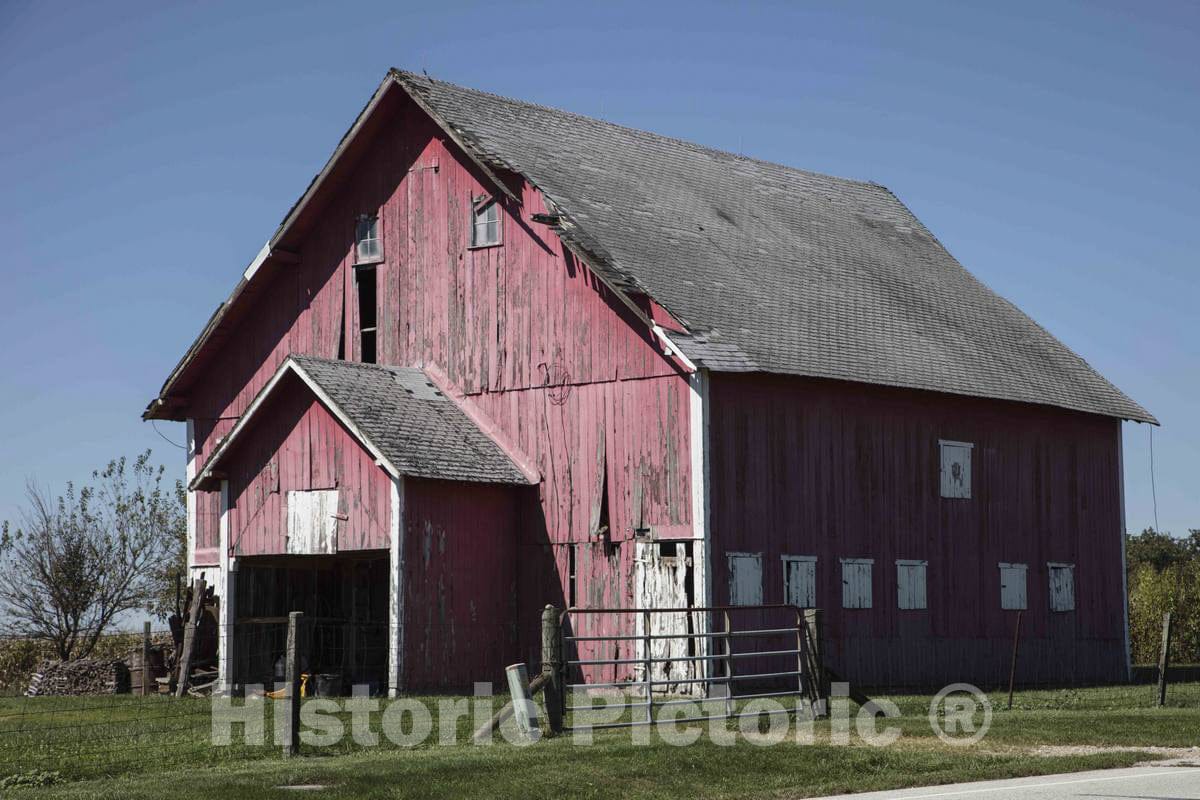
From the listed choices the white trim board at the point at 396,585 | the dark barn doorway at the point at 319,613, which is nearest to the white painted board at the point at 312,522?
the dark barn doorway at the point at 319,613

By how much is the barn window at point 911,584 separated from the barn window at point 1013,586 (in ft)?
8.25

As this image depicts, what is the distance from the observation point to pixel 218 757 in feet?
62.6

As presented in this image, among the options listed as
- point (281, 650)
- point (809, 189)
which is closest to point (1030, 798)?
point (281, 650)

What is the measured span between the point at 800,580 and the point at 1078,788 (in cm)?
1409

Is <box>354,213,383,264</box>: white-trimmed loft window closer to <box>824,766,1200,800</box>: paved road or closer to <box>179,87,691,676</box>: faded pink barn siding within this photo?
<box>179,87,691,676</box>: faded pink barn siding

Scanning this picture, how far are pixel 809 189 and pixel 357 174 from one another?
40.9 ft

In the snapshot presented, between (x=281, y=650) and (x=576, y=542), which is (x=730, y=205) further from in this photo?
(x=281, y=650)

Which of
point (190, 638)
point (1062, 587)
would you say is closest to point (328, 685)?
point (190, 638)

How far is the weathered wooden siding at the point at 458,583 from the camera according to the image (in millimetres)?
28469

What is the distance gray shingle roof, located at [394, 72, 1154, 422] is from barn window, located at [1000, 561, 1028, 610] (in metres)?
3.46

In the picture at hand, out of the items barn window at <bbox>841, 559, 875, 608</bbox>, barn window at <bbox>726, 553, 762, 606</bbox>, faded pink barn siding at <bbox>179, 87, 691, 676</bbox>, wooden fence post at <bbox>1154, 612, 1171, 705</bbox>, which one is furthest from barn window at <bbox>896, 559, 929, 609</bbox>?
wooden fence post at <bbox>1154, 612, 1171, 705</bbox>

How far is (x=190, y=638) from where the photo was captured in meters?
31.5

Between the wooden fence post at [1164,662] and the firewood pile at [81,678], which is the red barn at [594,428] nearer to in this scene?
the firewood pile at [81,678]

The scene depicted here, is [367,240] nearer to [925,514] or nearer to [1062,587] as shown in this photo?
[925,514]
